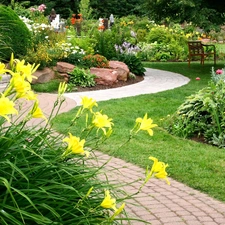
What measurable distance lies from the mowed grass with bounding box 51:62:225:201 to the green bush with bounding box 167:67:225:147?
201 mm

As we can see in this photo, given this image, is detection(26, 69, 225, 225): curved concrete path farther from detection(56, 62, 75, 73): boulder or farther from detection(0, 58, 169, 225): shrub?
detection(56, 62, 75, 73): boulder

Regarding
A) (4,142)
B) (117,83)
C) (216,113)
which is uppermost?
(4,142)

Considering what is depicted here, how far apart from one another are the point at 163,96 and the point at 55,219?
355 inches

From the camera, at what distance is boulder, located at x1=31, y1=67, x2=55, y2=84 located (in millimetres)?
12516

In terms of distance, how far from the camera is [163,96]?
11305 millimetres

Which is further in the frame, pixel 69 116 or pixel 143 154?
pixel 69 116

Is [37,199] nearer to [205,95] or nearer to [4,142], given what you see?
[4,142]

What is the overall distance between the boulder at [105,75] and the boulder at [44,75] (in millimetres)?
1270

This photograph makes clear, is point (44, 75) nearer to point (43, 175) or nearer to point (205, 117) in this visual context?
point (205, 117)

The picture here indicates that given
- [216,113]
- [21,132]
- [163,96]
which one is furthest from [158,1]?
[21,132]

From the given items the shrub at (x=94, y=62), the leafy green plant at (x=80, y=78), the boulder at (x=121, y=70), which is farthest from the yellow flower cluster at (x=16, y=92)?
the shrub at (x=94, y=62)

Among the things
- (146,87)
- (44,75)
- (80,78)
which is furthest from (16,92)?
(146,87)

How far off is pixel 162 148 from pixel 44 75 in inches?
266

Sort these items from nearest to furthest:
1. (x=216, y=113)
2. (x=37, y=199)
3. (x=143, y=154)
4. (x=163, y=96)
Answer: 1. (x=37, y=199)
2. (x=143, y=154)
3. (x=216, y=113)
4. (x=163, y=96)
